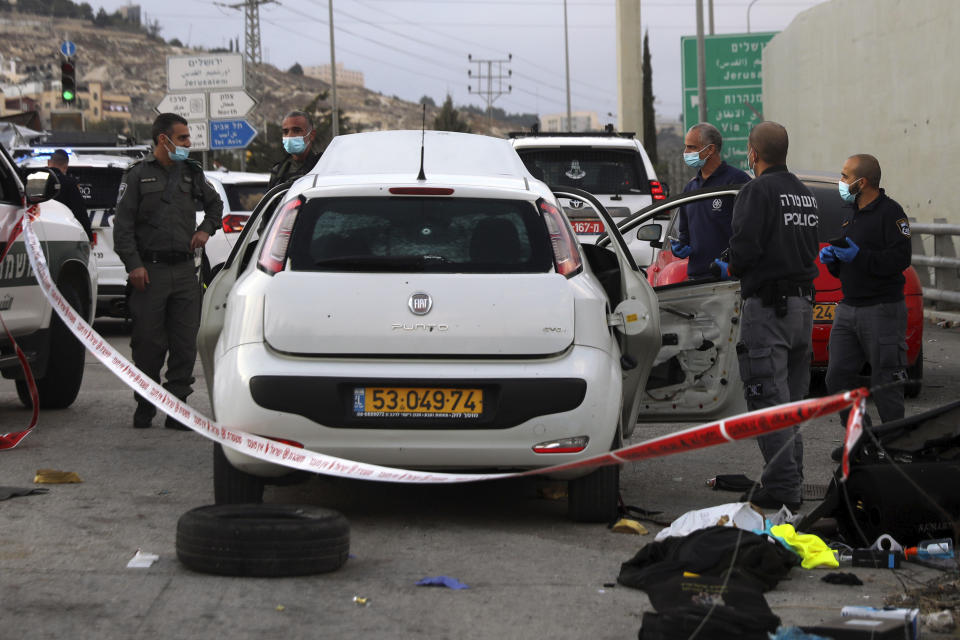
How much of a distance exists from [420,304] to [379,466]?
715 mm

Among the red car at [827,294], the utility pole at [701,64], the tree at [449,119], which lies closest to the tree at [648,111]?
the tree at [449,119]

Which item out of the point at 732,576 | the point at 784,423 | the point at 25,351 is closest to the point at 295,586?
the point at 732,576

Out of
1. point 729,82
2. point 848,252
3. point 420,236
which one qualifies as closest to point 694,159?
point 848,252

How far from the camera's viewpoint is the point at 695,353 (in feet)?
24.1

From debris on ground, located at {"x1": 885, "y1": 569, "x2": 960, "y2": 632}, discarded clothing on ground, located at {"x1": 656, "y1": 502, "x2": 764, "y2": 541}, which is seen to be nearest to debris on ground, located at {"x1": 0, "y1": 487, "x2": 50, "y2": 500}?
discarded clothing on ground, located at {"x1": 656, "y1": 502, "x2": 764, "y2": 541}

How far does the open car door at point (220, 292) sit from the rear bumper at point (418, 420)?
25.5 inches

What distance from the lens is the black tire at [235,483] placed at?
20.7 feet

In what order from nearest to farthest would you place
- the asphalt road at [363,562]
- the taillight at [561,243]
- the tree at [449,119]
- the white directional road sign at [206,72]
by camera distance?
1. the asphalt road at [363,562]
2. the taillight at [561,243]
3. the white directional road sign at [206,72]
4. the tree at [449,119]

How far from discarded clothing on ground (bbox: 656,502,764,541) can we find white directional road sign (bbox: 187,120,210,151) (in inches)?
890

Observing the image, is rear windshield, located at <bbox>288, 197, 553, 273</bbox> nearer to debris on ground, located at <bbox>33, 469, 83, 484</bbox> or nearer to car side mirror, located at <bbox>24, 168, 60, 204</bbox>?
debris on ground, located at <bbox>33, 469, 83, 484</bbox>

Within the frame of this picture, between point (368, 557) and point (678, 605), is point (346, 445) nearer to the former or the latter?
point (368, 557)

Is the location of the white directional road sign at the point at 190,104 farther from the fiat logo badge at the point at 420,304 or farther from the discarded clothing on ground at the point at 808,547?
the discarded clothing on ground at the point at 808,547

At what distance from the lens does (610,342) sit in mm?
6391

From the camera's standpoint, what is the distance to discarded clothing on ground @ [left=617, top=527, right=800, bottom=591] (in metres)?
Answer: 5.17
